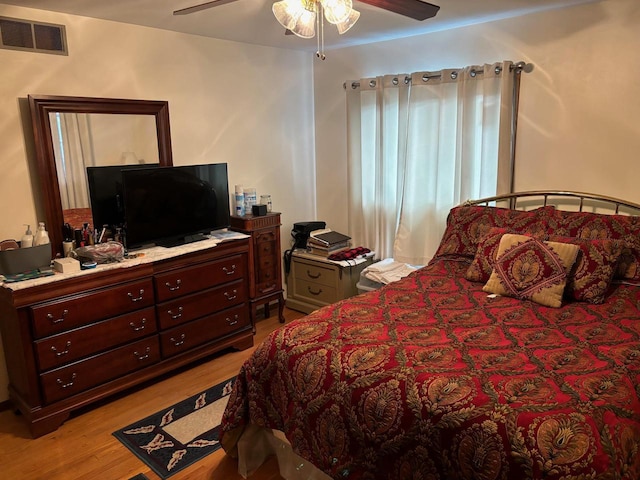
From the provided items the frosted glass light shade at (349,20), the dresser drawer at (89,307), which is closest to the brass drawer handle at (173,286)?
the dresser drawer at (89,307)

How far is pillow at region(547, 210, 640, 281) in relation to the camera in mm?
2621

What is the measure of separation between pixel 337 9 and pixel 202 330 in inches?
90.3

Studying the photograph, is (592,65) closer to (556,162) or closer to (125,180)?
(556,162)

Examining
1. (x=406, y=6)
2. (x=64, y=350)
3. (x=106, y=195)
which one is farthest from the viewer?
(x=106, y=195)

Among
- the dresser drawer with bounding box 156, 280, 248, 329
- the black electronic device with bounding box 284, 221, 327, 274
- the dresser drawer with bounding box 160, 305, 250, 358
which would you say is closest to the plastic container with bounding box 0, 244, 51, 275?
the dresser drawer with bounding box 156, 280, 248, 329

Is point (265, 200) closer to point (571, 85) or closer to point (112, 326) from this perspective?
point (112, 326)

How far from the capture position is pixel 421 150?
3.82m

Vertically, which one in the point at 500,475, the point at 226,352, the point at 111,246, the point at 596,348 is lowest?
the point at 226,352

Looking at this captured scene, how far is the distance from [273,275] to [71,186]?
171 cm

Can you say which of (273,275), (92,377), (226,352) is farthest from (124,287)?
(273,275)

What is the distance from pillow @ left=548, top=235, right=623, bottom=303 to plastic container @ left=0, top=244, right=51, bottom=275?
9.47 feet

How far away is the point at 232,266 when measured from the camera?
3.48 metres

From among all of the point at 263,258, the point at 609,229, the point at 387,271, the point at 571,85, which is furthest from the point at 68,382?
the point at 571,85

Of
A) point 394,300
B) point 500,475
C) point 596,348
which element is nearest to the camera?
point 500,475
